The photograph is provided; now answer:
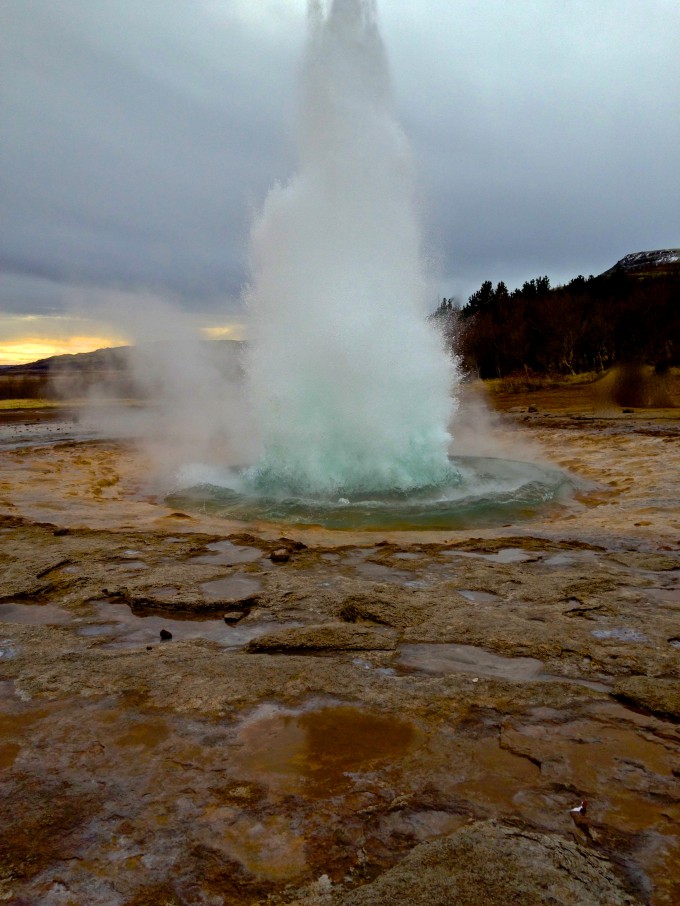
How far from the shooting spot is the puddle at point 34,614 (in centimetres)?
347

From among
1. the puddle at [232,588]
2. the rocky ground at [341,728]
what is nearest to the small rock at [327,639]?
the rocky ground at [341,728]

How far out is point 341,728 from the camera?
2.25 meters

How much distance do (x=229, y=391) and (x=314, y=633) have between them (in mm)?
14437

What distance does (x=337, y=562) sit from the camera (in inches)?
185

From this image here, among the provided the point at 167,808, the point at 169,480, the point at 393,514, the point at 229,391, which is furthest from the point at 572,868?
the point at 229,391

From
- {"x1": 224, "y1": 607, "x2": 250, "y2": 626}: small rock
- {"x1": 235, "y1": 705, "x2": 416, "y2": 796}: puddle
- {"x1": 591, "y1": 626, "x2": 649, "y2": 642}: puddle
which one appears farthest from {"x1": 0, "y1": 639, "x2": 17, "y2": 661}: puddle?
{"x1": 591, "y1": 626, "x2": 649, "y2": 642}: puddle

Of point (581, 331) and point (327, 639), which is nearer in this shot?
point (327, 639)

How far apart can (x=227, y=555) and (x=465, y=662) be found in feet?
9.05

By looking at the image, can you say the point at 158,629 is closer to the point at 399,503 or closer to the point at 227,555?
the point at 227,555

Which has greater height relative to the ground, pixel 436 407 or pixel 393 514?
pixel 436 407

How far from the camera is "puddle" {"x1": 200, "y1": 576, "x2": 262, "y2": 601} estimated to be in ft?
12.7

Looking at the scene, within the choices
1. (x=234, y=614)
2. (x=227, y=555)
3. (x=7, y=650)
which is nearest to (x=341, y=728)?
(x=234, y=614)

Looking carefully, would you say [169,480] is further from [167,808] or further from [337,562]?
[167,808]

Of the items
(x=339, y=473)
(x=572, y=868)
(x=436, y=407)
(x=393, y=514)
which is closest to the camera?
(x=572, y=868)
